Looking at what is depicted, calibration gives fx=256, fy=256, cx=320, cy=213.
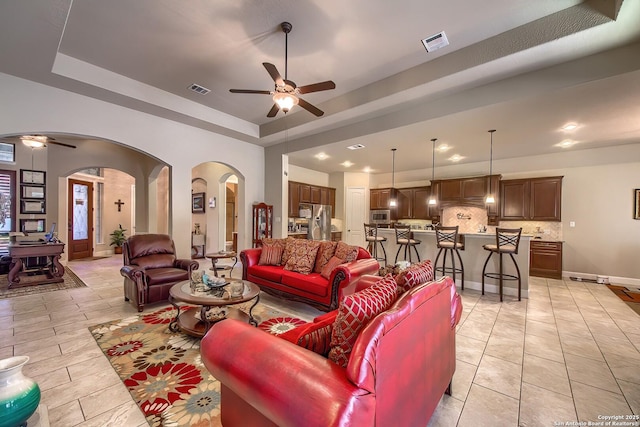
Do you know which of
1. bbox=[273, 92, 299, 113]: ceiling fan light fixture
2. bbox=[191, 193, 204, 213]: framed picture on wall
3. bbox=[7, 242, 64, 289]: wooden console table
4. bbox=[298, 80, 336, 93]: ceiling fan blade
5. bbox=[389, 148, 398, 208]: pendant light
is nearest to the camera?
bbox=[298, 80, 336, 93]: ceiling fan blade

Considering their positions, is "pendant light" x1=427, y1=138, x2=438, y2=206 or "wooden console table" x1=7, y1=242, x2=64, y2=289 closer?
"wooden console table" x1=7, y1=242, x2=64, y2=289

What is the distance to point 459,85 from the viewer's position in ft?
11.0

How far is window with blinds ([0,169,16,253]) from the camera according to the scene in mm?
Answer: 5571

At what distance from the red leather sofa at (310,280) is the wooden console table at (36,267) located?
3890 mm

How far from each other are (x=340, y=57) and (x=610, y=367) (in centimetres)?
429

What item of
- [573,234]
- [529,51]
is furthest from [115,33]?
[573,234]

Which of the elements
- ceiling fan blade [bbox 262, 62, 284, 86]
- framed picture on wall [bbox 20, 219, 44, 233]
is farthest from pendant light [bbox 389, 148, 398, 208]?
framed picture on wall [bbox 20, 219, 44, 233]

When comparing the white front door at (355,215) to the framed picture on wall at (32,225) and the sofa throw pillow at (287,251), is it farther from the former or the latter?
the framed picture on wall at (32,225)

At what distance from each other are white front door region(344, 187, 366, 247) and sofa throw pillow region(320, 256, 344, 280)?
516 centimetres

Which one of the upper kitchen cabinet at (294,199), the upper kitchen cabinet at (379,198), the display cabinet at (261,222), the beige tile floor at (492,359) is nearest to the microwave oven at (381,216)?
the upper kitchen cabinet at (379,198)

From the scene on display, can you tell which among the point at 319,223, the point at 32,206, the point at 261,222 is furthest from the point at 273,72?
the point at 32,206

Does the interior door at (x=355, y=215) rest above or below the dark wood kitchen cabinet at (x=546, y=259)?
above

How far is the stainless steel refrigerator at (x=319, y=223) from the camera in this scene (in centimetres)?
794

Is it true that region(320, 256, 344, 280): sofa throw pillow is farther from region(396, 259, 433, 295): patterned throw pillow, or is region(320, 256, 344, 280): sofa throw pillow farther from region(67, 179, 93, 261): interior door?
region(67, 179, 93, 261): interior door
